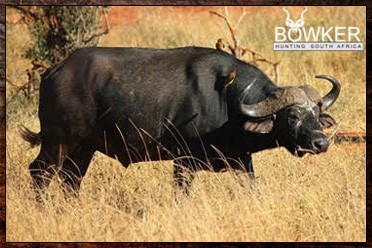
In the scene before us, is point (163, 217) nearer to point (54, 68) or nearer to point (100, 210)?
point (100, 210)

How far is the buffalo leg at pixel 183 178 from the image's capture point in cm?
749

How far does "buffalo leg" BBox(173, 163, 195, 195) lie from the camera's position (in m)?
7.49

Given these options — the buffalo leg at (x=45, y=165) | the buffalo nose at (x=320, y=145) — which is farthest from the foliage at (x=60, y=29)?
the buffalo nose at (x=320, y=145)

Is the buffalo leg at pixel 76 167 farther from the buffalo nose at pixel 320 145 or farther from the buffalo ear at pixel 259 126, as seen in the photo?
the buffalo nose at pixel 320 145

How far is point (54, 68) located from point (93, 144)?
2.34 feet

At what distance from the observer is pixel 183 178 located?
7.50m

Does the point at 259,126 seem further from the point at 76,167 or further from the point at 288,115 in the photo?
the point at 76,167

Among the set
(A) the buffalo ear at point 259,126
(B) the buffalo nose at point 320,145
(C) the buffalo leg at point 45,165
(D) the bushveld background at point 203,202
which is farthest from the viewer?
(C) the buffalo leg at point 45,165

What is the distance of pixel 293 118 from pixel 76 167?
6.29 ft

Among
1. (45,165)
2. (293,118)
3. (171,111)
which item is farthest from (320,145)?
(45,165)

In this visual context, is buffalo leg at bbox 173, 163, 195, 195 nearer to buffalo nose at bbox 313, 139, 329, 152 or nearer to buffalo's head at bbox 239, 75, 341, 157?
buffalo's head at bbox 239, 75, 341, 157

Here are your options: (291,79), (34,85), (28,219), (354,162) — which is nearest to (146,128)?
(28,219)

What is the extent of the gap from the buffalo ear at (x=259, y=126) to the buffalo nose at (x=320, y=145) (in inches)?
19.1

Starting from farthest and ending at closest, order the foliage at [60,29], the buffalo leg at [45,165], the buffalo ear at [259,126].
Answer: the foliage at [60,29], the buffalo leg at [45,165], the buffalo ear at [259,126]
